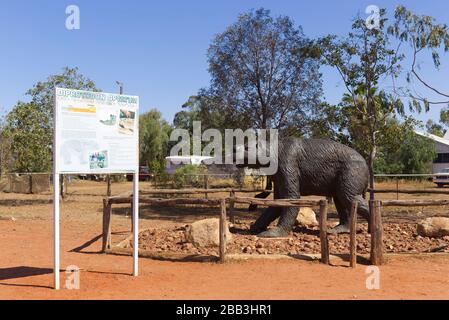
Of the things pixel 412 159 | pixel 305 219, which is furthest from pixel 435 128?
pixel 305 219

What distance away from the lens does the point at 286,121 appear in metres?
15.4

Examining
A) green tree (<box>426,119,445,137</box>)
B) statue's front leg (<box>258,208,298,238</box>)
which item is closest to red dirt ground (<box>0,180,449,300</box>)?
statue's front leg (<box>258,208,298,238</box>)

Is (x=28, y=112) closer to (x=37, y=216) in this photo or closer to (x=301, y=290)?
(x=37, y=216)

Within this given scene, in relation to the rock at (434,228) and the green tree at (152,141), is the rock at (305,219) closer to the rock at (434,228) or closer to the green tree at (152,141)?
the rock at (434,228)

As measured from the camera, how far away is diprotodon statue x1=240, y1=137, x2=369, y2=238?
9266mm

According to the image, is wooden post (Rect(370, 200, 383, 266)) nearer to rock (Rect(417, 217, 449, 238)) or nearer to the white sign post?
rock (Rect(417, 217, 449, 238))

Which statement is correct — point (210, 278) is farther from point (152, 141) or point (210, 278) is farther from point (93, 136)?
point (152, 141)

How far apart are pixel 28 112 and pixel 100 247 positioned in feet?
36.7

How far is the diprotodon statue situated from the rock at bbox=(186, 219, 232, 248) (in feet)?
4.51

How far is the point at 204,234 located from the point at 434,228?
4.66 metres

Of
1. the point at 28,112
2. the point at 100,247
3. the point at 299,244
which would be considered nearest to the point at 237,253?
the point at 299,244

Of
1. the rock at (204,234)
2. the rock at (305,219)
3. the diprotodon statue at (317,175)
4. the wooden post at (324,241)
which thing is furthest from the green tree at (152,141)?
the wooden post at (324,241)

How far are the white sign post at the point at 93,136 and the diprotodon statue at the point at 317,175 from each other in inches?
150

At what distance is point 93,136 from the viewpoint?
583 centimetres
